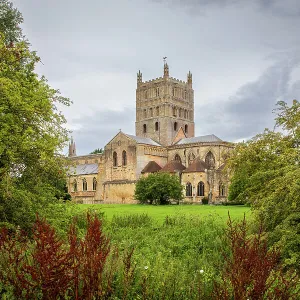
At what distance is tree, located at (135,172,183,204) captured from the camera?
5209cm

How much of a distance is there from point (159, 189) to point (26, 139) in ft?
130

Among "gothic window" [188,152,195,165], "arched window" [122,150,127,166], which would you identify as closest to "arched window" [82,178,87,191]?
"arched window" [122,150,127,166]

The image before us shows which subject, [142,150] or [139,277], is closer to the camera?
[139,277]

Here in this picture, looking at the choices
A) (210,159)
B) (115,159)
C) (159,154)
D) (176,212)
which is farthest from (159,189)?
(176,212)

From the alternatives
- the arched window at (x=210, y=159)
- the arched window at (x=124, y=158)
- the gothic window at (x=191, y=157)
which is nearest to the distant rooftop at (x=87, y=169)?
the arched window at (x=124, y=158)

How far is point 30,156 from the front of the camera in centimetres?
1345

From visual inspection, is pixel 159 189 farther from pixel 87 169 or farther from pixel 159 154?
pixel 87 169

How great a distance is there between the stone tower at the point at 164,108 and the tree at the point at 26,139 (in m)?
61.5

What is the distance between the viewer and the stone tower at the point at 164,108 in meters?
77.5

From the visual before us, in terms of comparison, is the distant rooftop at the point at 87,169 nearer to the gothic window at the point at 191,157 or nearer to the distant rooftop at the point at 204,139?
the distant rooftop at the point at 204,139

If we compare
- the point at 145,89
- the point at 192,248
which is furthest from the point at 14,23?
the point at 145,89

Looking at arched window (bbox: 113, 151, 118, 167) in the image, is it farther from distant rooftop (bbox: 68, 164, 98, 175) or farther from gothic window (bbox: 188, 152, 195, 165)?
gothic window (bbox: 188, 152, 195, 165)

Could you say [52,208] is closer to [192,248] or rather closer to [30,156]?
[30,156]

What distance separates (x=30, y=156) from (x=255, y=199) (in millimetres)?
7508
